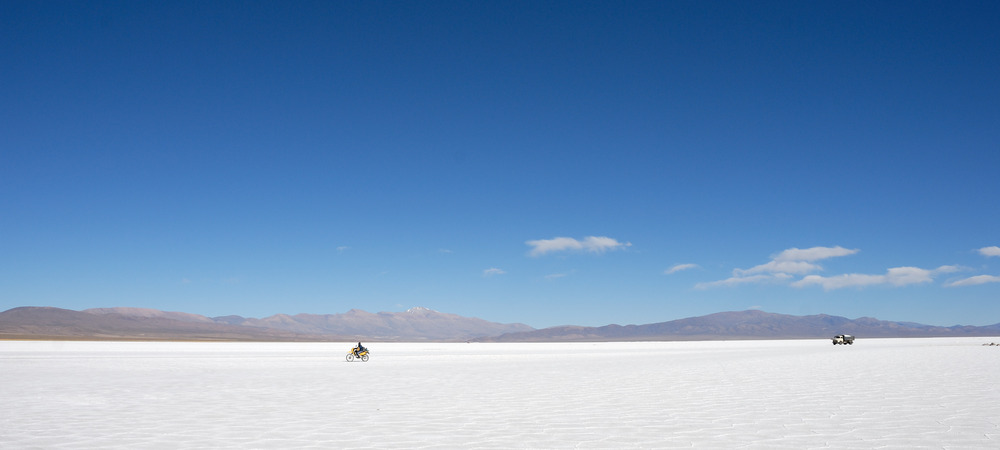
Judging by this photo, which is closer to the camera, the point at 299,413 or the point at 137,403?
the point at 299,413

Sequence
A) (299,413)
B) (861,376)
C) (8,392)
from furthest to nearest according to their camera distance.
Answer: (861,376)
(8,392)
(299,413)

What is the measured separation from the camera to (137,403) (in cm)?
1460

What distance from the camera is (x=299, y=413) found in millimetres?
12898

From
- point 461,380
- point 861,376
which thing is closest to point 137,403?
point 461,380

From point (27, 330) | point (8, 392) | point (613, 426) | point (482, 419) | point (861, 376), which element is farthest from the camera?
point (27, 330)

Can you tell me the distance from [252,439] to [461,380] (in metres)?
12.2

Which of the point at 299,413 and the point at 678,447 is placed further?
the point at 299,413

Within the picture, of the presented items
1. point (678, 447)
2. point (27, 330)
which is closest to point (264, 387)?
point (678, 447)

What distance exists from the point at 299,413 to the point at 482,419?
344 cm

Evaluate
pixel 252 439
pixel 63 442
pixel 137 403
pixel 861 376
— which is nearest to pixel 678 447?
pixel 252 439

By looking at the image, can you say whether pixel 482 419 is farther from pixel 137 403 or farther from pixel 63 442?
pixel 137 403

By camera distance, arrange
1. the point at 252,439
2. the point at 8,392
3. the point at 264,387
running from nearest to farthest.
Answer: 1. the point at 252,439
2. the point at 8,392
3. the point at 264,387

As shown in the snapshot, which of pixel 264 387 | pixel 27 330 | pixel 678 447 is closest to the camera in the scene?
pixel 678 447

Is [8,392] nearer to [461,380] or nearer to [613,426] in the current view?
[461,380]
